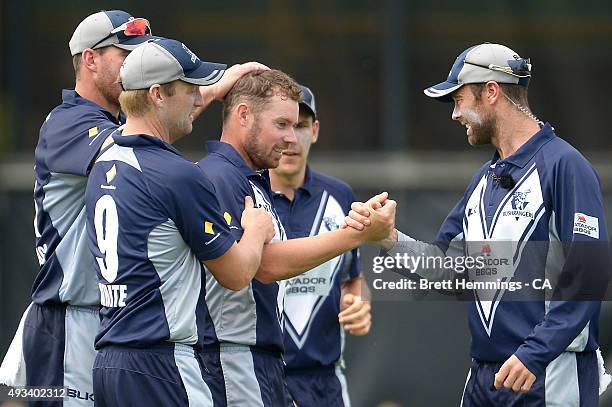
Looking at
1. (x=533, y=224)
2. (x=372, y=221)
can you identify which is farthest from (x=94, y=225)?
(x=533, y=224)

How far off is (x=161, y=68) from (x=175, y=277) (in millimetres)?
833

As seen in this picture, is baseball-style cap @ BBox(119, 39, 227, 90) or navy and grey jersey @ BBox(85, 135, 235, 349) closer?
navy and grey jersey @ BBox(85, 135, 235, 349)

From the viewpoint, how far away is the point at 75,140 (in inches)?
210

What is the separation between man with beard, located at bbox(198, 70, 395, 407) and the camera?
16.6 ft

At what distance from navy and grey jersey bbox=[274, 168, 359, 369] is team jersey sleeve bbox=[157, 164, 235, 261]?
184 centimetres

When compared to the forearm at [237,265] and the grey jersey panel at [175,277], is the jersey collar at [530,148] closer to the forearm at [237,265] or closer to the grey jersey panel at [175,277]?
the forearm at [237,265]

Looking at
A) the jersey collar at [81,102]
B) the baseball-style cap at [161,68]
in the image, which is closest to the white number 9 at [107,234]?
the baseball-style cap at [161,68]

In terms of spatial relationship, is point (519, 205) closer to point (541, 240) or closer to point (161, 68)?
point (541, 240)

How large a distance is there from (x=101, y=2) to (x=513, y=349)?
5.86 m

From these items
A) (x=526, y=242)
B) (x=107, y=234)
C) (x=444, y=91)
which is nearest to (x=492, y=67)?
(x=444, y=91)

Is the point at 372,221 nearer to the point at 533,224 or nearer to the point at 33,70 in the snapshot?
the point at 533,224

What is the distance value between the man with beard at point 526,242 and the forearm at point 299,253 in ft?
0.31

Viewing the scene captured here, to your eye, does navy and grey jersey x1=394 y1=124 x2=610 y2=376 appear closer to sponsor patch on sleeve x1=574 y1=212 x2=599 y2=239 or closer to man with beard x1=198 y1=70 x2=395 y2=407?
sponsor patch on sleeve x1=574 y1=212 x2=599 y2=239

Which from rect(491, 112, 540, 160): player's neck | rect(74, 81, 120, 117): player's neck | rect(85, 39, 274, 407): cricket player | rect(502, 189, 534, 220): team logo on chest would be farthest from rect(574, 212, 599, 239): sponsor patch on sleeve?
rect(74, 81, 120, 117): player's neck
